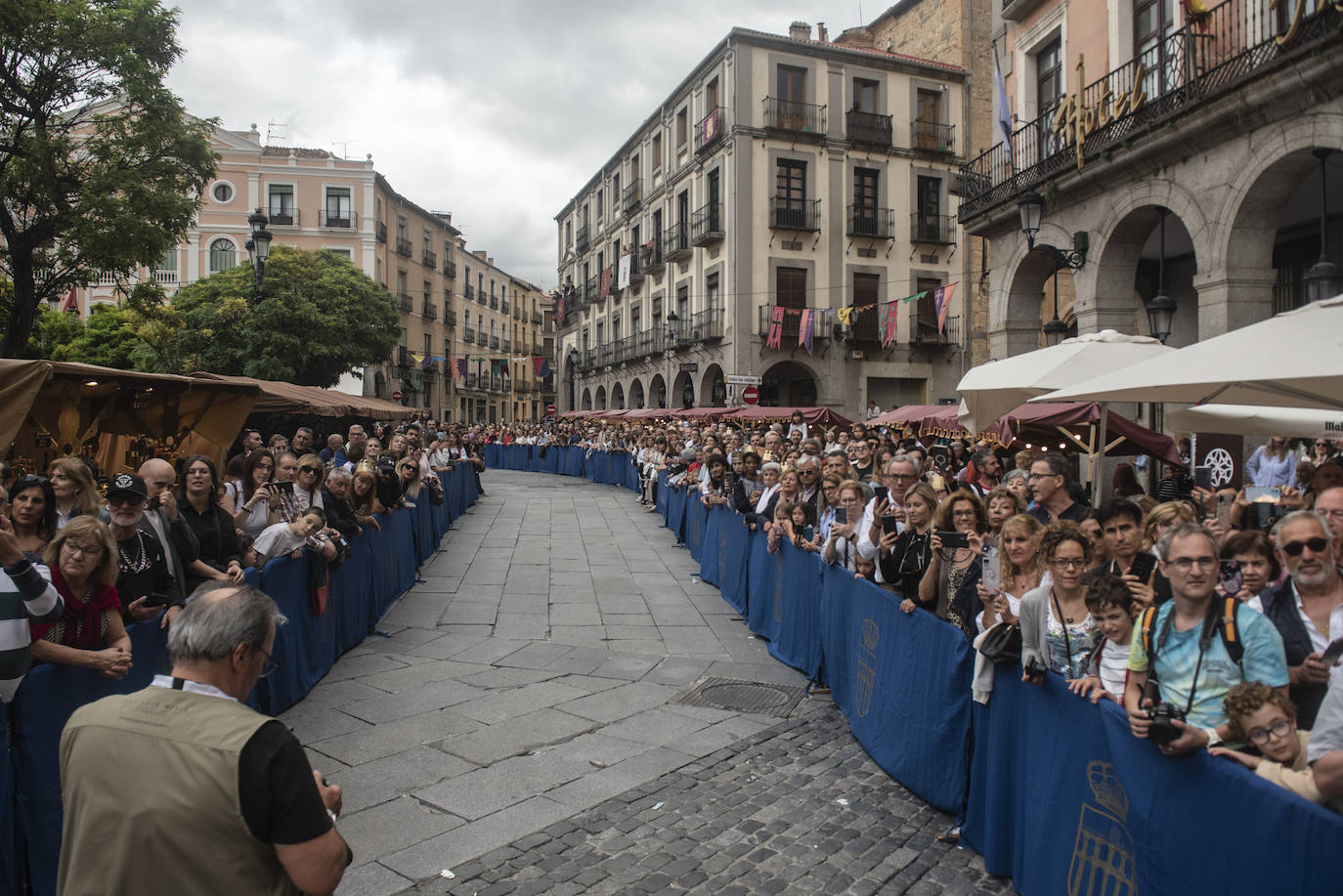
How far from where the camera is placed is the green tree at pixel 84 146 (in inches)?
521

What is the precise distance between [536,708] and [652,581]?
4997 mm

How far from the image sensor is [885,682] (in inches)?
195

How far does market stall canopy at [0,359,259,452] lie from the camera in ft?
21.0

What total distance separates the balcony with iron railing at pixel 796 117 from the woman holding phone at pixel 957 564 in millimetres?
→ 26162

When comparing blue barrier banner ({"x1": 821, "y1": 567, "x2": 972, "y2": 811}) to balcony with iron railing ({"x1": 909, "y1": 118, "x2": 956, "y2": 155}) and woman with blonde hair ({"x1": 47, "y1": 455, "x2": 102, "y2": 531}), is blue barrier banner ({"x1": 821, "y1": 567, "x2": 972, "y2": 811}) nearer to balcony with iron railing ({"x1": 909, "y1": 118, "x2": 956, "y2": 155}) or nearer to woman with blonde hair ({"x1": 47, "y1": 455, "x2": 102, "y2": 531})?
woman with blonde hair ({"x1": 47, "y1": 455, "x2": 102, "y2": 531})

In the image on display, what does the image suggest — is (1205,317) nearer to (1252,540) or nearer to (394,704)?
(1252,540)

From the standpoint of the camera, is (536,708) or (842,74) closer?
(536,708)

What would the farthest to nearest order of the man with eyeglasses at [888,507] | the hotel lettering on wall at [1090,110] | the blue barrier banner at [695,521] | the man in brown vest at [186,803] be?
the blue barrier banner at [695,521]
the hotel lettering on wall at [1090,110]
the man with eyeglasses at [888,507]
the man in brown vest at [186,803]

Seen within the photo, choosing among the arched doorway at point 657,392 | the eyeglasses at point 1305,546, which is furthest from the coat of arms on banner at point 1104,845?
the arched doorway at point 657,392

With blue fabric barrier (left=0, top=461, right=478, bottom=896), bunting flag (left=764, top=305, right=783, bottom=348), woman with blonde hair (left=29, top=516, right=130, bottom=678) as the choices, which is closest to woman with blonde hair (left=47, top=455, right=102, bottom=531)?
blue fabric barrier (left=0, top=461, right=478, bottom=896)

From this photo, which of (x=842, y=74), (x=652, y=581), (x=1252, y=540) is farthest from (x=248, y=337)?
(x=1252, y=540)

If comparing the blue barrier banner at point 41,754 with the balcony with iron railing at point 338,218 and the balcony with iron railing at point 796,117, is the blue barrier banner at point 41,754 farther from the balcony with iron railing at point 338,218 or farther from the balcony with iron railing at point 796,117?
the balcony with iron railing at point 338,218

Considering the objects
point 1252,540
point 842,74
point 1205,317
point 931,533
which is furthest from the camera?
point 842,74

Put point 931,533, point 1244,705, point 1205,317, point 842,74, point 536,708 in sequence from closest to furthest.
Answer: point 1244,705
point 931,533
point 536,708
point 1205,317
point 842,74
